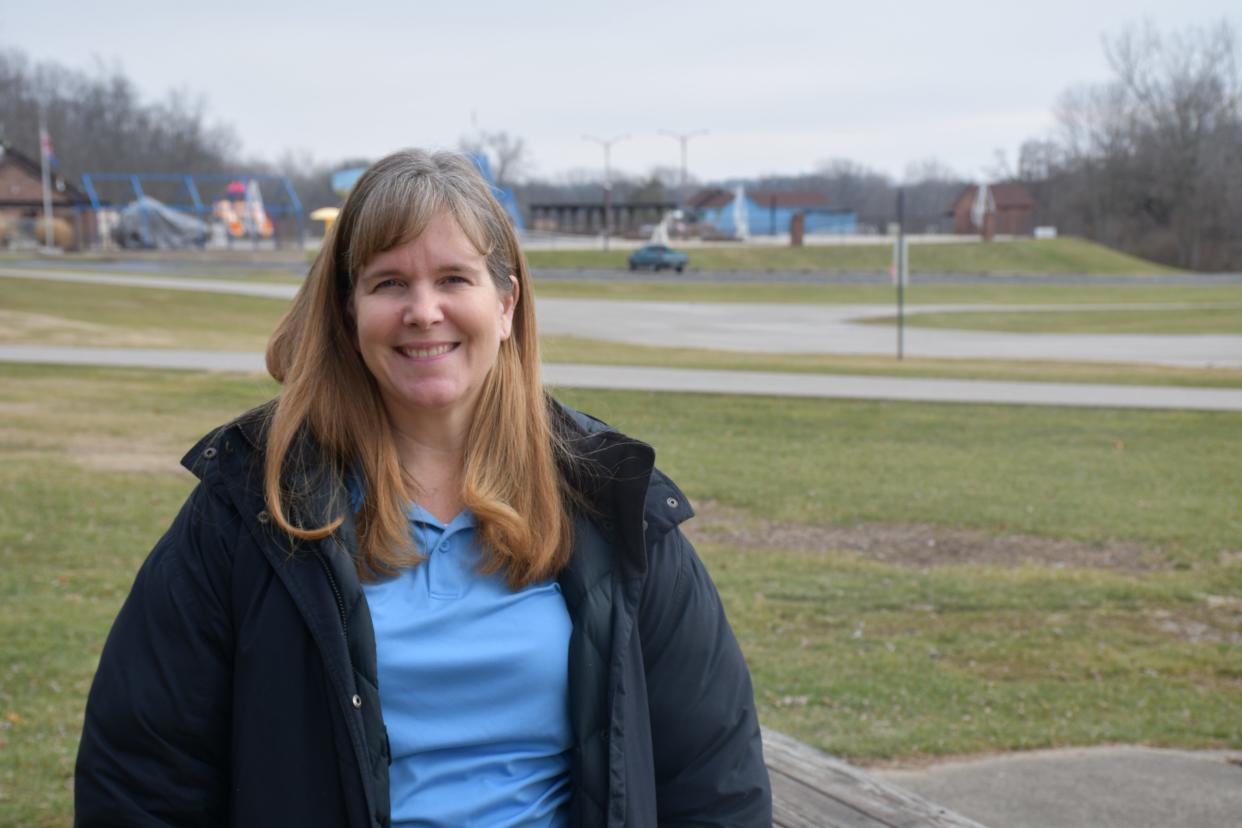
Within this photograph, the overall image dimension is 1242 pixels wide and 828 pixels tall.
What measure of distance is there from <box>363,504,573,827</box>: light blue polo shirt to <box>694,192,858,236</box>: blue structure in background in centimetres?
9353

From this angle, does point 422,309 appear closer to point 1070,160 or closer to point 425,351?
point 425,351

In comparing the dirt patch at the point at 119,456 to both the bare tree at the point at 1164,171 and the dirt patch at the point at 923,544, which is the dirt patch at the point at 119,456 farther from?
the bare tree at the point at 1164,171

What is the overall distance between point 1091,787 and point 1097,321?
31922 mm

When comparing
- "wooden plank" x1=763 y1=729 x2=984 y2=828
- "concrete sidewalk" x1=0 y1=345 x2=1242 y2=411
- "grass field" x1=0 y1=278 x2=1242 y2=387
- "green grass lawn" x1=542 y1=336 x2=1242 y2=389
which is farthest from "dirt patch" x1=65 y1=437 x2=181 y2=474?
"wooden plank" x1=763 y1=729 x2=984 y2=828

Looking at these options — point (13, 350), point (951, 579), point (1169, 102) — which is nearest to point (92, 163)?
point (1169, 102)

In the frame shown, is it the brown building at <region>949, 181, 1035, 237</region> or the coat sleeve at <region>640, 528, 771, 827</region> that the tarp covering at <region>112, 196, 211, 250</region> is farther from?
the coat sleeve at <region>640, 528, 771, 827</region>

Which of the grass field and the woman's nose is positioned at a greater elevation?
the woman's nose

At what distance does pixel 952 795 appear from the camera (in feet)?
14.6

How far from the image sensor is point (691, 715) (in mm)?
2297

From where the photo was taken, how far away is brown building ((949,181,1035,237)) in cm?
→ 9569

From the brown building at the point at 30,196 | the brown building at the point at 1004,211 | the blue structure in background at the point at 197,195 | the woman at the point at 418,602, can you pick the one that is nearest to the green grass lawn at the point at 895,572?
the woman at the point at 418,602

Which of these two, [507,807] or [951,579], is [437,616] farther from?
[951,579]

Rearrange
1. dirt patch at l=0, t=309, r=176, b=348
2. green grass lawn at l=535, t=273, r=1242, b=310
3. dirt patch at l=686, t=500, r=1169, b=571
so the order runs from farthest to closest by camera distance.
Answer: green grass lawn at l=535, t=273, r=1242, b=310 < dirt patch at l=0, t=309, r=176, b=348 < dirt patch at l=686, t=500, r=1169, b=571

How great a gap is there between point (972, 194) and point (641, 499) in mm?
101907
